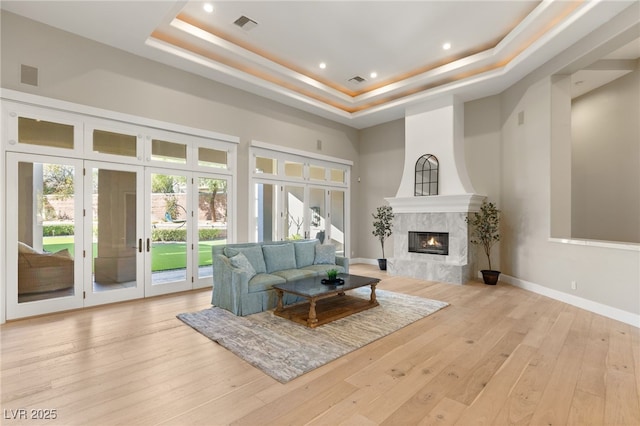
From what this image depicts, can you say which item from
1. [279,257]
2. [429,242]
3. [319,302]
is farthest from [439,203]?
[279,257]

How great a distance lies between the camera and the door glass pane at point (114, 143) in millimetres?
4711

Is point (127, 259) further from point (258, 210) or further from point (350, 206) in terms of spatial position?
point (350, 206)

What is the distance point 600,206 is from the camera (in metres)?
6.28

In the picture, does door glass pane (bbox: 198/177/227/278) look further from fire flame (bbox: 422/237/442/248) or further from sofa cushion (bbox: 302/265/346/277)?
fire flame (bbox: 422/237/442/248)

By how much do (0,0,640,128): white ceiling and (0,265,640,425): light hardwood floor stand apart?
4.06 m

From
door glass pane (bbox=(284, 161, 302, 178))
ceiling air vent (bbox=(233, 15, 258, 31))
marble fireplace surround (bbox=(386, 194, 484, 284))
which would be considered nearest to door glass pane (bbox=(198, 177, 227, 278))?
door glass pane (bbox=(284, 161, 302, 178))

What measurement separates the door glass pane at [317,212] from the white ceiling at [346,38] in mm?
2288

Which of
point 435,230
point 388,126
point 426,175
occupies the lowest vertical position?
point 435,230

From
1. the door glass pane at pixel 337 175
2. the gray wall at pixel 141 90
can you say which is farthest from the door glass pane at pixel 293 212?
the door glass pane at pixel 337 175

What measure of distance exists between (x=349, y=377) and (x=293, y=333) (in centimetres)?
109

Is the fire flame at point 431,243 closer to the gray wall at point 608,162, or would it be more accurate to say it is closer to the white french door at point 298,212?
the white french door at point 298,212

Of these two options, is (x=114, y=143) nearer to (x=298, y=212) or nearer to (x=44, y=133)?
(x=44, y=133)

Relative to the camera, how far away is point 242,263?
444cm

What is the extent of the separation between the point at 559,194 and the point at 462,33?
125 inches
